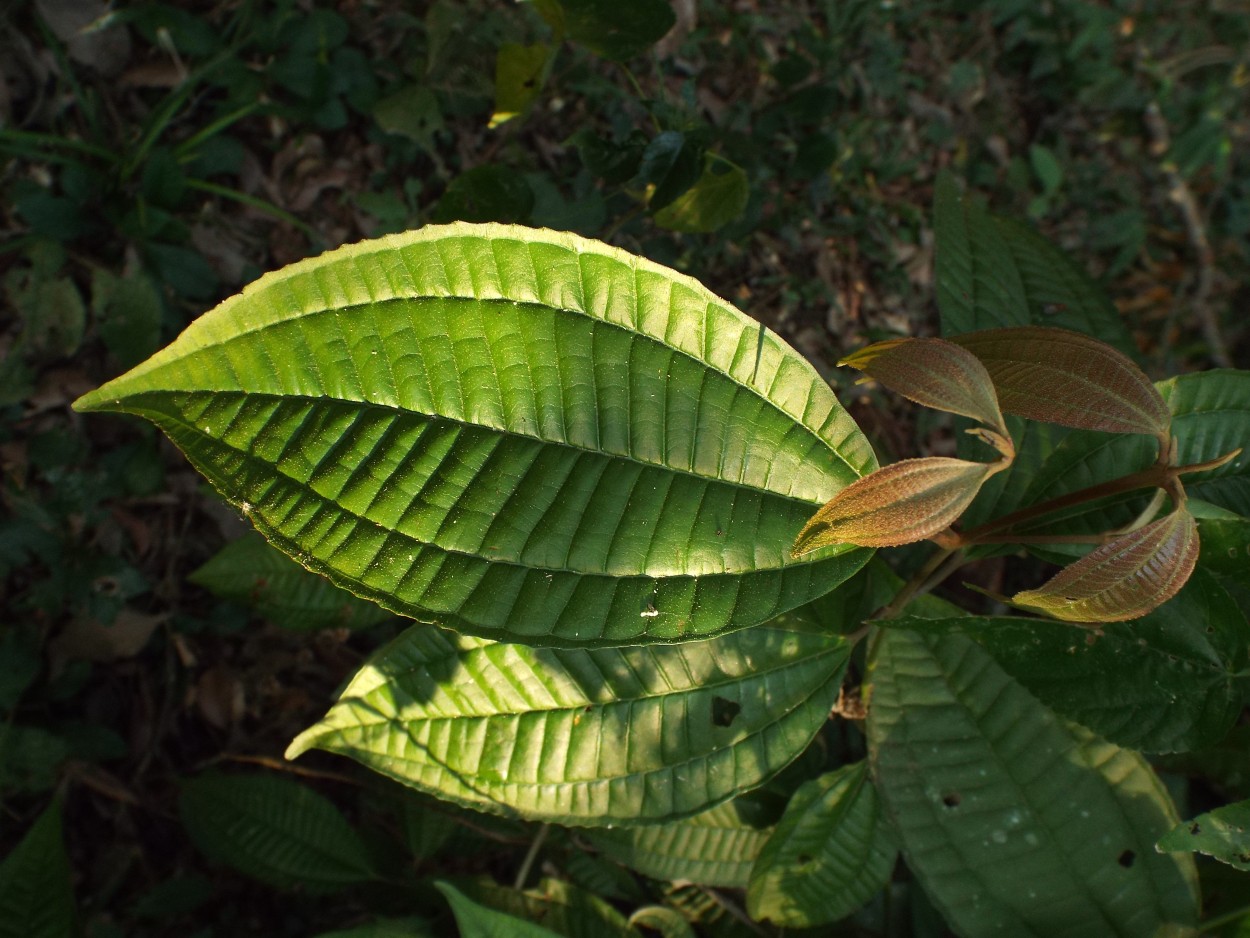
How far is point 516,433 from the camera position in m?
0.81

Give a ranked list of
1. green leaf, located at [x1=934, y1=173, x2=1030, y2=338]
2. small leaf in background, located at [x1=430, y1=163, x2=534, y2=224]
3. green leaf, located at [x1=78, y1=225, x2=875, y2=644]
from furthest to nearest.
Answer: small leaf in background, located at [x1=430, y1=163, x2=534, y2=224] < green leaf, located at [x1=934, y1=173, x2=1030, y2=338] < green leaf, located at [x1=78, y1=225, x2=875, y2=644]

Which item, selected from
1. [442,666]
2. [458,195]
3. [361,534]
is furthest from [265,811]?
[458,195]

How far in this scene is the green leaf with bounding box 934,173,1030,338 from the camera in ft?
3.93

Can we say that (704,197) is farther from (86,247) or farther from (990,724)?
(86,247)

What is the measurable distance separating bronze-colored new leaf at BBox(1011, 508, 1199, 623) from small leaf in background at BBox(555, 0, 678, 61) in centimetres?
96

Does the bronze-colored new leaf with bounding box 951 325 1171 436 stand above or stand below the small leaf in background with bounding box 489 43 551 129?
below

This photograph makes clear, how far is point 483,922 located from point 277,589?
0.71m

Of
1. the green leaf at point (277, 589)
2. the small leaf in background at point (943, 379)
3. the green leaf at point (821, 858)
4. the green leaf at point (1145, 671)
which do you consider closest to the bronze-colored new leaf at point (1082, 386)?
the small leaf in background at point (943, 379)

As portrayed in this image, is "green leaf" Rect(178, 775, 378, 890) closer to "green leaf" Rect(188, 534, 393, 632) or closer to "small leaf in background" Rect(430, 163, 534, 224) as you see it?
"green leaf" Rect(188, 534, 393, 632)

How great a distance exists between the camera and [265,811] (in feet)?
4.87

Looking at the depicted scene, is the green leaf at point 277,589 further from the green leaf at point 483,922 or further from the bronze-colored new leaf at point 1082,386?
the bronze-colored new leaf at point 1082,386

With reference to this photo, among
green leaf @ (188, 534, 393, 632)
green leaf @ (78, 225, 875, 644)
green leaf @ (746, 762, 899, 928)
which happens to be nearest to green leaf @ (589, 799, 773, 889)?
green leaf @ (746, 762, 899, 928)

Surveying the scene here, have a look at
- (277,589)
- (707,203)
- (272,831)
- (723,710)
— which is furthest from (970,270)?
(272,831)

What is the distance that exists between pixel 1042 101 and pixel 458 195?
204cm
